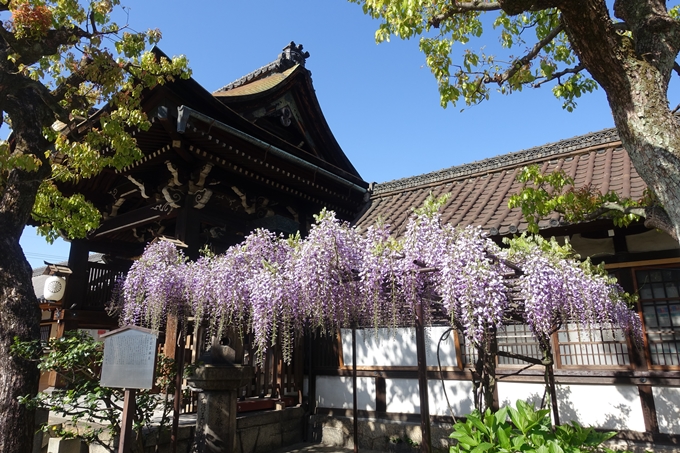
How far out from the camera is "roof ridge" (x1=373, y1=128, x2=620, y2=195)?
8.45 m

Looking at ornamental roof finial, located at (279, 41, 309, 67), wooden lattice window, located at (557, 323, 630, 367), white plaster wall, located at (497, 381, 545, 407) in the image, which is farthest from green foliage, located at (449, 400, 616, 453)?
ornamental roof finial, located at (279, 41, 309, 67)

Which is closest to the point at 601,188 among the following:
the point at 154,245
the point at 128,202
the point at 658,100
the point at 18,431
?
the point at 658,100

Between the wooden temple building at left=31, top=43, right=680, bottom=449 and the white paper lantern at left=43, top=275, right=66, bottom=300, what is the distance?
14 cm

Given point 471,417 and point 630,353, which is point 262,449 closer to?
point 471,417

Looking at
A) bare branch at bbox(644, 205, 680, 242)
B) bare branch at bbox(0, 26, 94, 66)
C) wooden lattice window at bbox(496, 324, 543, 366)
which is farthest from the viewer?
wooden lattice window at bbox(496, 324, 543, 366)

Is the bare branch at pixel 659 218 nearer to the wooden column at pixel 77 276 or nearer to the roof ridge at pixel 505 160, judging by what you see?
the roof ridge at pixel 505 160

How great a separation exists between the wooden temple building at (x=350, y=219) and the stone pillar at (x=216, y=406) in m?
1.61

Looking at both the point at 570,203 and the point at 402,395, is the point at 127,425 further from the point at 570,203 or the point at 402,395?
the point at 570,203

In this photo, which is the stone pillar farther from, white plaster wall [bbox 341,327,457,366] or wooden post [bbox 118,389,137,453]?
white plaster wall [bbox 341,327,457,366]

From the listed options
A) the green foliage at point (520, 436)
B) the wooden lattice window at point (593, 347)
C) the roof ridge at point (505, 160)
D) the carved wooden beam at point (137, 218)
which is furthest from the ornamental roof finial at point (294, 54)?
the green foliage at point (520, 436)

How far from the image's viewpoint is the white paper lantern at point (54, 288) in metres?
9.06

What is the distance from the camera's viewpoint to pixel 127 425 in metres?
4.21

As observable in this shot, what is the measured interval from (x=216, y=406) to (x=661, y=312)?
19.8 ft

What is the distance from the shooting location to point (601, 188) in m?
6.76
